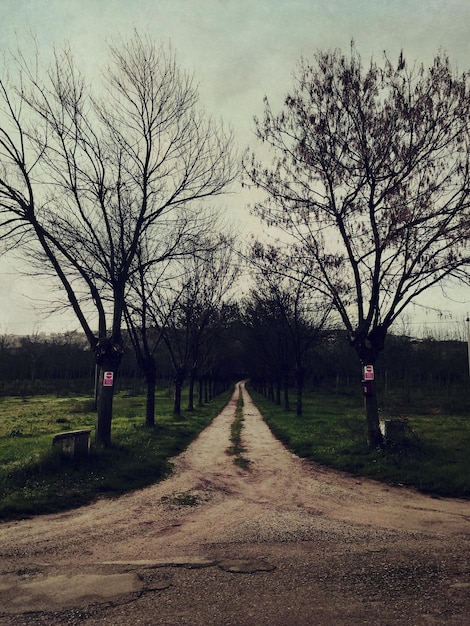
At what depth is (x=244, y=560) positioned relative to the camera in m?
5.34

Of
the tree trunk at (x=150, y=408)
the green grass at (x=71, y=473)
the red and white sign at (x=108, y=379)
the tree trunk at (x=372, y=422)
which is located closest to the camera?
the green grass at (x=71, y=473)

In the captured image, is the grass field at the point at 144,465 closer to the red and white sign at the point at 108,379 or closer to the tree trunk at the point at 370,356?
the tree trunk at the point at 370,356

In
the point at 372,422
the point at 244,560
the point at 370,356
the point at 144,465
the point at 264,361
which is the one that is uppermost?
the point at 264,361

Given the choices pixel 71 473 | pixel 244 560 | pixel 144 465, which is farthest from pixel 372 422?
pixel 244 560

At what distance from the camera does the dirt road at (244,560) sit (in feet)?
13.5

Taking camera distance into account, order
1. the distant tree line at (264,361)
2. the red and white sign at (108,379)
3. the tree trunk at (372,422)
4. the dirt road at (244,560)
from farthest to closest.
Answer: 1. the distant tree line at (264,361)
2. the red and white sign at (108,379)
3. the tree trunk at (372,422)
4. the dirt road at (244,560)

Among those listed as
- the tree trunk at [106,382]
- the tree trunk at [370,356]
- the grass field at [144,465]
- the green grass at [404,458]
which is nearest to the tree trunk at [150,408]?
the grass field at [144,465]

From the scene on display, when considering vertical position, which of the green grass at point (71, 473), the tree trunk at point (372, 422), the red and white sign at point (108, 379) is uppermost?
the red and white sign at point (108, 379)

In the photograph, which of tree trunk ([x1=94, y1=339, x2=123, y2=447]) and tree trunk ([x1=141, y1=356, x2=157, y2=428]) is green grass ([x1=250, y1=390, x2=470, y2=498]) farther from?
tree trunk ([x1=141, y1=356, x2=157, y2=428])

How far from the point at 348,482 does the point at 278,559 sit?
200 inches

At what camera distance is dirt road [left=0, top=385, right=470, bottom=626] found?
4.11 metres

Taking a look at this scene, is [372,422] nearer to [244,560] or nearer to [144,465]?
[144,465]

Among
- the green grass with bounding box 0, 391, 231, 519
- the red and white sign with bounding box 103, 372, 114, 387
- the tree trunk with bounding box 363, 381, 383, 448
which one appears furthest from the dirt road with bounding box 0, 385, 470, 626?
the red and white sign with bounding box 103, 372, 114, 387

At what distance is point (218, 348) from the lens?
1656 inches
